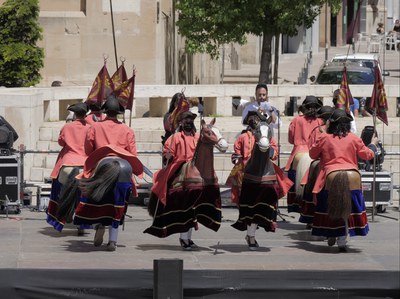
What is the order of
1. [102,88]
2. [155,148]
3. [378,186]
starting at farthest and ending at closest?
[155,148], [378,186], [102,88]

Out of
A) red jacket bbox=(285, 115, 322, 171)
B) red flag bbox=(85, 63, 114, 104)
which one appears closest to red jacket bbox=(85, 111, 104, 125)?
red flag bbox=(85, 63, 114, 104)

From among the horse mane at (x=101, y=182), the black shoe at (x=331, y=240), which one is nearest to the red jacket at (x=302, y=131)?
the black shoe at (x=331, y=240)

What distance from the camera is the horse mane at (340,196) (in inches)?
563

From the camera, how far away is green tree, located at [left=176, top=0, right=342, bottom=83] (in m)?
29.3

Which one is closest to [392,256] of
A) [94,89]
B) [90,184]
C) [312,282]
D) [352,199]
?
[352,199]

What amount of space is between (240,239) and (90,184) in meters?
2.64

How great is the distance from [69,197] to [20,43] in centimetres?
1137

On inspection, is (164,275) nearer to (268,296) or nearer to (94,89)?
(268,296)

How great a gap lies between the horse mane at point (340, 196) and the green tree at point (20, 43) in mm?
12696

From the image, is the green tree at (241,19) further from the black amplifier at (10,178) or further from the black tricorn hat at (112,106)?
the black tricorn hat at (112,106)

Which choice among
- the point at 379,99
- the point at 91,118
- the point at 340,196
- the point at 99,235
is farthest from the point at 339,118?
the point at 379,99

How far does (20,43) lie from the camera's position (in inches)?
1040

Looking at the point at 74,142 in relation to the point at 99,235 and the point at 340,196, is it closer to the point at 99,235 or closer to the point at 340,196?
the point at 99,235

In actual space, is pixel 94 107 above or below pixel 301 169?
above
